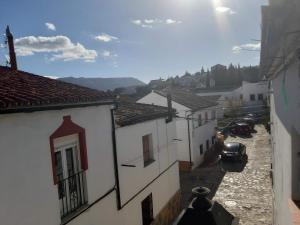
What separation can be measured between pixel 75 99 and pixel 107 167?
269 cm

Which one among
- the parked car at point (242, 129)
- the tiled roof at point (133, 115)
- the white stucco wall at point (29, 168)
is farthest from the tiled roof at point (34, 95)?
the parked car at point (242, 129)

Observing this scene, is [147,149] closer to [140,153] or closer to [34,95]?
→ [140,153]

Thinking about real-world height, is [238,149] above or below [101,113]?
below

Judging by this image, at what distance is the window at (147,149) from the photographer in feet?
41.3

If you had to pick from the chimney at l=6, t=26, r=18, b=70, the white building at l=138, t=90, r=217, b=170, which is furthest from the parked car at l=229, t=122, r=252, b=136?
the chimney at l=6, t=26, r=18, b=70

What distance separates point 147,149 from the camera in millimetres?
12875

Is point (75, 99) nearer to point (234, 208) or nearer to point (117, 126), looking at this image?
point (117, 126)

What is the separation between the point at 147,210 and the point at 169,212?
8.23 ft

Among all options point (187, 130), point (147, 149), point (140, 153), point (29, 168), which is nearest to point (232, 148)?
point (187, 130)

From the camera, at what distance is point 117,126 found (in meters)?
9.84

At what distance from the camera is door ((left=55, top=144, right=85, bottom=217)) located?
7062 mm

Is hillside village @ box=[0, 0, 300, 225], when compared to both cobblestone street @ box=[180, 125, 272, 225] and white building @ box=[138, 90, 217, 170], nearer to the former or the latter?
cobblestone street @ box=[180, 125, 272, 225]

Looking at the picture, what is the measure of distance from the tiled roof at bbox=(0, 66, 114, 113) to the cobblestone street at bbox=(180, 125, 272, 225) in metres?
9.75

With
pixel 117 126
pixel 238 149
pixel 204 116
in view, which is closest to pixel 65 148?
pixel 117 126
